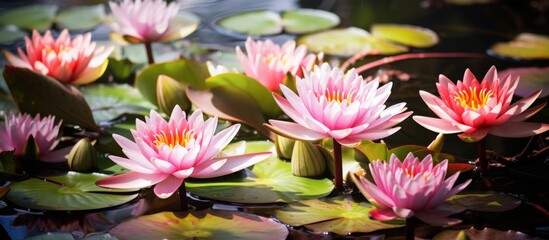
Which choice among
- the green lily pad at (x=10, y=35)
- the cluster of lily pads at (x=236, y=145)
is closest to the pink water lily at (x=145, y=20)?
the cluster of lily pads at (x=236, y=145)

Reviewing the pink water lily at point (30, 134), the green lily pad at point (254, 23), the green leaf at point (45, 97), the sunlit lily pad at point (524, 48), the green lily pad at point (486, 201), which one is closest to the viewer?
the green lily pad at point (486, 201)

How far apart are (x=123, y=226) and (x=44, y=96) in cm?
59

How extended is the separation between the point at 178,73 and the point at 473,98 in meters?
0.85

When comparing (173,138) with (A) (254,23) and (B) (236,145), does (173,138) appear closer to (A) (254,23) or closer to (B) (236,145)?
(B) (236,145)

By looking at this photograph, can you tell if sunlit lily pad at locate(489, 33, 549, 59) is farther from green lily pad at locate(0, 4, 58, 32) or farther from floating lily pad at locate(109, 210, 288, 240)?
green lily pad at locate(0, 4, 58, 32)

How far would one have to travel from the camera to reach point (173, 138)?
1436 millimetres

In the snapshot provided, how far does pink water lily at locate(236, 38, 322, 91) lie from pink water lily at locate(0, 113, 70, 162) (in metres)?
0.52

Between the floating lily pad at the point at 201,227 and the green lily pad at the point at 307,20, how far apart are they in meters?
1.46

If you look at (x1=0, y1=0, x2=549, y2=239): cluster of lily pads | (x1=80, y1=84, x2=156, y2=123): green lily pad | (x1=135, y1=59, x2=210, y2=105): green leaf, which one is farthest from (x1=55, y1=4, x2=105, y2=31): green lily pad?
(x1=135, y1=59, x2=210, y2=105): green leaf

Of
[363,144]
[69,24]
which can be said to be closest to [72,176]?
[363,144]

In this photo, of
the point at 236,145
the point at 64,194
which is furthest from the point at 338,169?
the point at 64,194

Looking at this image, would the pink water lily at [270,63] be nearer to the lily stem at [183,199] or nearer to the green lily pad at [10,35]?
the lily stem at [183,199]

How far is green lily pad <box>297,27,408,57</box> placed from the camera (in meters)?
2.55

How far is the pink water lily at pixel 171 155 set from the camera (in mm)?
1382
